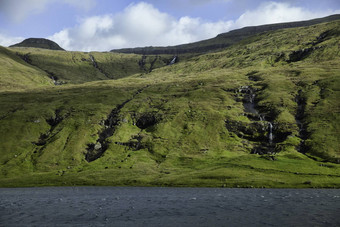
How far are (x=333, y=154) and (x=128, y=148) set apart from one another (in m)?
105

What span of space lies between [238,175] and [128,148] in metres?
72.8

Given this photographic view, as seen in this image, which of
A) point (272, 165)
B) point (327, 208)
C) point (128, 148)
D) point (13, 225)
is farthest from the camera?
point (128, 148)

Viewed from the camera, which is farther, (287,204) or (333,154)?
(333,154)

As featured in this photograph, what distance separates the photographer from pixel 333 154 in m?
154

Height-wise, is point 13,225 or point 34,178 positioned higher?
point 13,225

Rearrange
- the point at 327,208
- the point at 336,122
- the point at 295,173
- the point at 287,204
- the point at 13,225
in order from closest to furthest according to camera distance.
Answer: the point at 13,225 → the point at 327,208 → the point at 287,204 → the point at 295,173 → the point at 336,122

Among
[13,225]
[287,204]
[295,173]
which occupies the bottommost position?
[295,173]

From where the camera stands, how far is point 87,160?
183 meters

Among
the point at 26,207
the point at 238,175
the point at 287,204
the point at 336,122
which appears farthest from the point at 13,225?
the point at 336,122

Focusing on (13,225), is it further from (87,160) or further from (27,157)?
(27,157)

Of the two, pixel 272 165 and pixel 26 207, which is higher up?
pixel 26 207

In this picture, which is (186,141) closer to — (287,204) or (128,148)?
(128,148)

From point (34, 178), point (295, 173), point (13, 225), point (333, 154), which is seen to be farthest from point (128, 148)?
point (13, 225)

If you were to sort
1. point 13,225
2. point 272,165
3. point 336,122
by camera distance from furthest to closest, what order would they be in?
point 336,122
point 272,165
point 13,225
